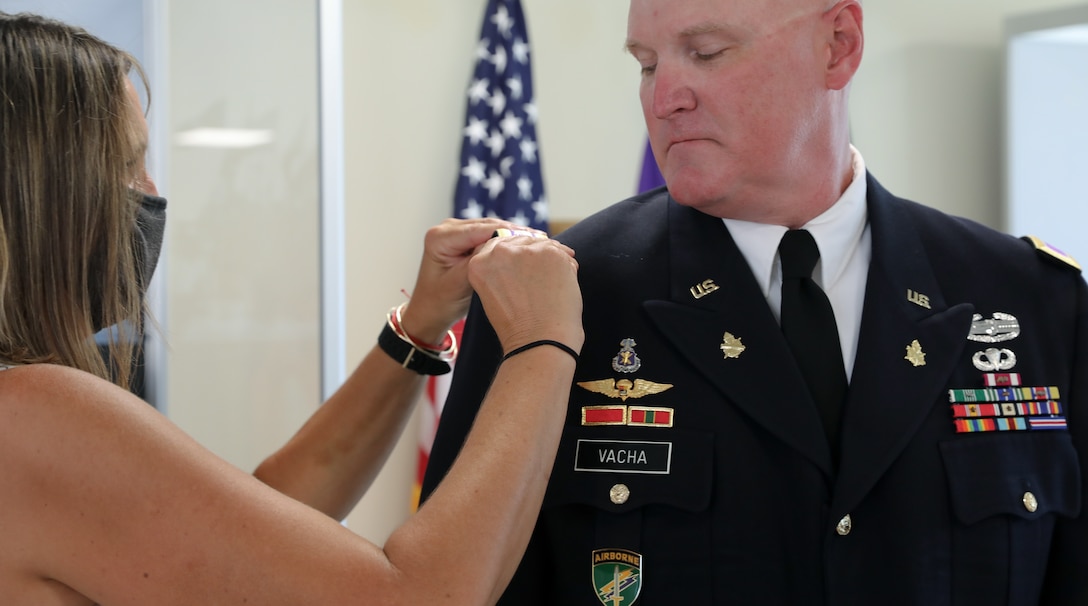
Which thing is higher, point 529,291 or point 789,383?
point 529,291

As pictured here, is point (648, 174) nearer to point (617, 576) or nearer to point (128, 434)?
point (617, 576)

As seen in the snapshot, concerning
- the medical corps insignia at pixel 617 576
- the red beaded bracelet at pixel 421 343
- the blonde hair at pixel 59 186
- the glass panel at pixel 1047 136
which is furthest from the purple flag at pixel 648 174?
the blonde hair at pixel 59 186

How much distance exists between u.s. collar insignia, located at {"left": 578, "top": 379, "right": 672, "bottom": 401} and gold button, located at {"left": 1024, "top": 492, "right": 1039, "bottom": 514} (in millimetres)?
523

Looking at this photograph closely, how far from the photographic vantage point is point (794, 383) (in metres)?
1.50

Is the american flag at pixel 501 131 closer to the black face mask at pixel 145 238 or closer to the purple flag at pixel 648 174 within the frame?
the purple flag at pixel 648 174

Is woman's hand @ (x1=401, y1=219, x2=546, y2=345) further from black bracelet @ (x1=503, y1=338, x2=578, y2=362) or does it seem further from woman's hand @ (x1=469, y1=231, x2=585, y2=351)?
black bracelet @ (x1=503, y1=338, x2=578, y2=362)

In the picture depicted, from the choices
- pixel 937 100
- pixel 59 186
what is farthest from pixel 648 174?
pixel 59 186

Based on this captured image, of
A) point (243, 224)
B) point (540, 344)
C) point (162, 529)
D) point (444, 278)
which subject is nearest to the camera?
point (162, 529)

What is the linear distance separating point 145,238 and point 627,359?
0.71m

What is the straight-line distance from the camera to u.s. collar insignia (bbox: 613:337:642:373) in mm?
1585

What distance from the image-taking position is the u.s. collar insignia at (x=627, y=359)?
62.4 inches

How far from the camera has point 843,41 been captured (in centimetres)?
163

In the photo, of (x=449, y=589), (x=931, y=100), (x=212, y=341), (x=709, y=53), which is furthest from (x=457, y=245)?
(x=931, y=100)

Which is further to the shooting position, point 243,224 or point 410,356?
point 243,224
